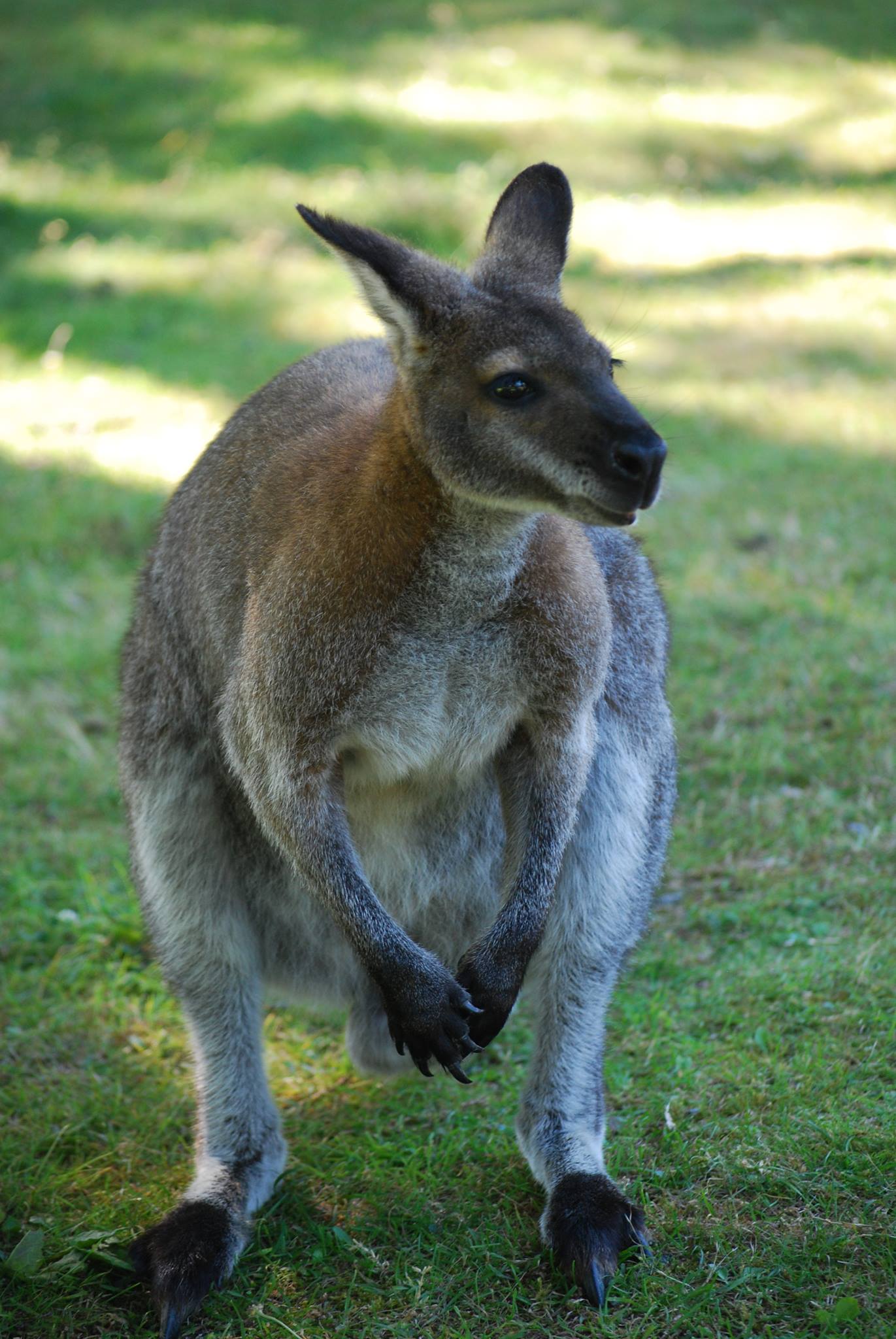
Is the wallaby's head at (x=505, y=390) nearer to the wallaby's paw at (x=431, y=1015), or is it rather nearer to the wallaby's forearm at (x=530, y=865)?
the wallaby's forearm at (x=530, y=865)

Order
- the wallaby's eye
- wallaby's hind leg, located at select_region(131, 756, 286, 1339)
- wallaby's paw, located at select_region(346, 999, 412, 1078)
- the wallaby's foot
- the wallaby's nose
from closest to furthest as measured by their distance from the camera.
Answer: the wallaby's nose, the wallaby's eye, the wallaby's foot, wallaby's hind leg, located at select_region(131, 756, 286, 1339), wallaby's paw, located at select_region(346, 999, 412, 1078)

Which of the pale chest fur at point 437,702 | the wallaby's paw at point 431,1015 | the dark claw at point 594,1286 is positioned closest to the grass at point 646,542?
the dark claw at point 594,1286

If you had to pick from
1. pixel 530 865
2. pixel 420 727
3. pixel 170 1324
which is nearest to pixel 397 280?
pixel 420 727

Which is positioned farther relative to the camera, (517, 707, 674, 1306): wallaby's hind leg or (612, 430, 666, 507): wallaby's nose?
(517, 707, 674, 1306): wallaby's hind leg

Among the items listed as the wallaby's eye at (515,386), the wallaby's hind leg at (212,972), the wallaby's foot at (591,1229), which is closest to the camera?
the wallaby's eye at (515,386)

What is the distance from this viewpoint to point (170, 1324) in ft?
8.93

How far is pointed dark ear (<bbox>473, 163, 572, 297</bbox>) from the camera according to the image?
2816mm

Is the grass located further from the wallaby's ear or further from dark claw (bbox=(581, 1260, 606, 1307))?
the wallaby's ear

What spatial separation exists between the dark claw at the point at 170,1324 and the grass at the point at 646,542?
0.08 meters

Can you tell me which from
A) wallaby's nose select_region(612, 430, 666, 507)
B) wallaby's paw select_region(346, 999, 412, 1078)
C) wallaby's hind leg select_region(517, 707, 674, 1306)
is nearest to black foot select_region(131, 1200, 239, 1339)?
wallaby's paw select_region(346, 999, 412, 1078)

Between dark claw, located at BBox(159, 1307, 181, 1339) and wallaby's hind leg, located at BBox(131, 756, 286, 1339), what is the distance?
0.26 metres

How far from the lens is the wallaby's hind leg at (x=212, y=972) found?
310cm

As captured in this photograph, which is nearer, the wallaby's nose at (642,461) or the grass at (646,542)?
the wallaby's nose at (642,461)

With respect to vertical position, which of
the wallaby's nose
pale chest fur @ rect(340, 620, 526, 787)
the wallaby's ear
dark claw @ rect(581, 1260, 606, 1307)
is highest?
the wallaby's ear
